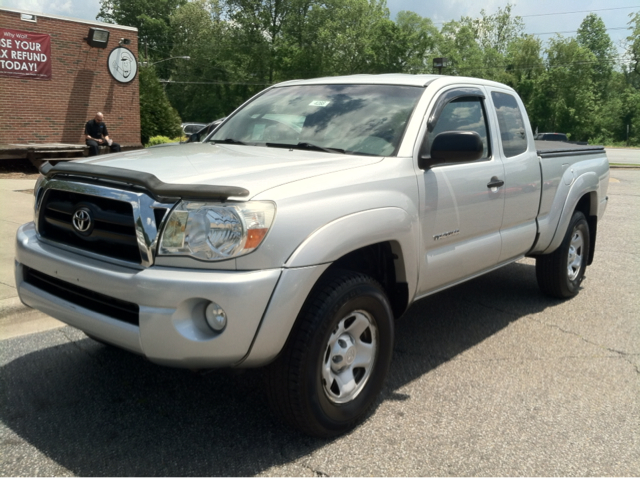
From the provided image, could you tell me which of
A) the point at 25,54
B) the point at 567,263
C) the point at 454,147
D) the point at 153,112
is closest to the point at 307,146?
the point at 454,147

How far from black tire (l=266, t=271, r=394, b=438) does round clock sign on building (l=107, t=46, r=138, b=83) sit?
20055mm

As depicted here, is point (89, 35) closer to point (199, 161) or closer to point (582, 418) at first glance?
point (199, 161)

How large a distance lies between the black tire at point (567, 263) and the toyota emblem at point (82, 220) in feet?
13.9

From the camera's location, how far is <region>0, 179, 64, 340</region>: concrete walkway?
4.97 m

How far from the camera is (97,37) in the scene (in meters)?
19.9

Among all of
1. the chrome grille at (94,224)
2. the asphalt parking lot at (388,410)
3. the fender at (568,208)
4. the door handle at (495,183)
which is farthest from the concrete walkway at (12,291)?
the fender at (568,208)

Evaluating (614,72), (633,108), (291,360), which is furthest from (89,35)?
(614,72)

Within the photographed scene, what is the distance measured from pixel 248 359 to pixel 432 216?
1593 mm

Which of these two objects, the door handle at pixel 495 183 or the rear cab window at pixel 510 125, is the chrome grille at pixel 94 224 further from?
the rear cab window at pixel 510 125

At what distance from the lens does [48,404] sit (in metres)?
3.53

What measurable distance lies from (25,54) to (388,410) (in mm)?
18964

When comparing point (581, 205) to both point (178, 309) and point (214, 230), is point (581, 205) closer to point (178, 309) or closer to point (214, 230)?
point (214, 230)

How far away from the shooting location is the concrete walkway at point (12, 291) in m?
4.97

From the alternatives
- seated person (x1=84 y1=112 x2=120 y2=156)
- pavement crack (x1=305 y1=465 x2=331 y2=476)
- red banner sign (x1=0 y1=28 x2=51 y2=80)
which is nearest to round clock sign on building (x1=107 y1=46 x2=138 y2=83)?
red banner sign (x1=0 y1=28 x2=51 y2=80)
